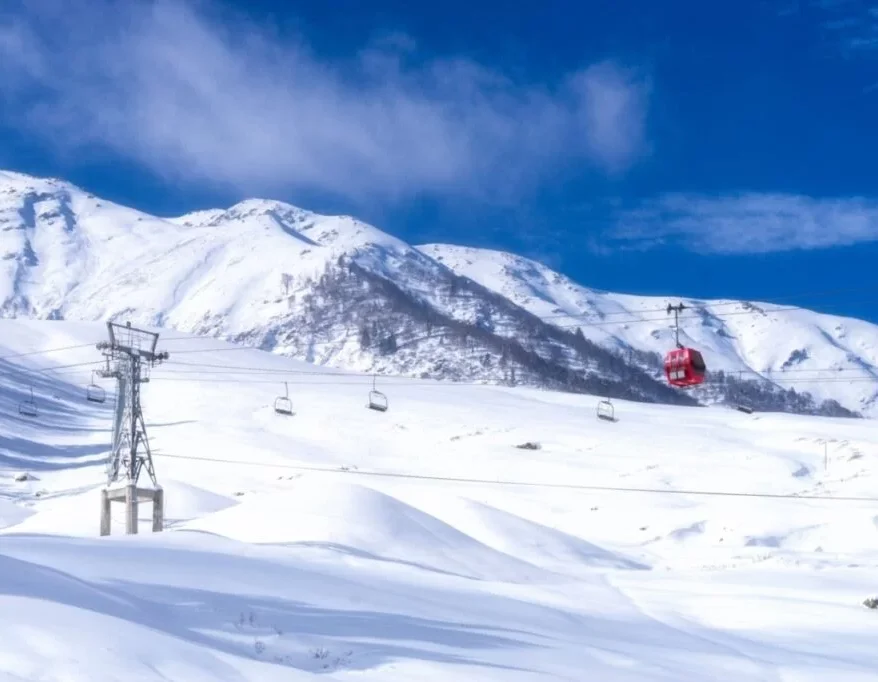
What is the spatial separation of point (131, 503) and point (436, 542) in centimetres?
1026

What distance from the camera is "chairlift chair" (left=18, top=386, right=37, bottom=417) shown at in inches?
3287

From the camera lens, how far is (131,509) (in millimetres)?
35781

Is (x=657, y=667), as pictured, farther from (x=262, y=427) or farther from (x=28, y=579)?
(x=262, y=427)

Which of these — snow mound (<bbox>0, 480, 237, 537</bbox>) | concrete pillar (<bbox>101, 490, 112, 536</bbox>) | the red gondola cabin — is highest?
the red gondola cabin

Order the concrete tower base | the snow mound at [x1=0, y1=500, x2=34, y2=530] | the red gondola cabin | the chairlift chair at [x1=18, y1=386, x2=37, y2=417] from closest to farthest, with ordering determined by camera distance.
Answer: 1. the red gondola cabin
2. the concrete tower base
3. the snow mound at [x1=0, y1=500, x2=34, y2=530]
4. the chairlift chair at [x1=18, y1=386, x2=37, y2=417]

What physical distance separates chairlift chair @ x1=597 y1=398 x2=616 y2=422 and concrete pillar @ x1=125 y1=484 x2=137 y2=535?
44477 millimetres

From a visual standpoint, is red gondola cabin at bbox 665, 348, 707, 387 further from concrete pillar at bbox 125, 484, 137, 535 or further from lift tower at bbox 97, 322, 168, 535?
concrete pillar at bbox 125, 484, 137, 535

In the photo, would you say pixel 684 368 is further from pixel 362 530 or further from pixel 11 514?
pixel 11 514

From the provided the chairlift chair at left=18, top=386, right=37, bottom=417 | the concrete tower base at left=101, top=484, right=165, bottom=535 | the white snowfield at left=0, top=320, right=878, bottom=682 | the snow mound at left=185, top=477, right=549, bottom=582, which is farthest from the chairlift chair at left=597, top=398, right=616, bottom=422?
the concrete tower base at left=101, top=484, right=165, bottom=535

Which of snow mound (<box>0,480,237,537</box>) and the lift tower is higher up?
the lift tower

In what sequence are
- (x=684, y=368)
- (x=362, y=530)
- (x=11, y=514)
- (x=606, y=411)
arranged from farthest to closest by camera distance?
(x=606, y=411) < (x=11, y=514) < (x=684, y=368) < (x=362, y=530)

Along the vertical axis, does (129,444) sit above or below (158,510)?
above

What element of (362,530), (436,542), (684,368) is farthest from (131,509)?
(684,368)

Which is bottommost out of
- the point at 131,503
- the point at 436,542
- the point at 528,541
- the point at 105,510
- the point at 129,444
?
the point at 528,541
